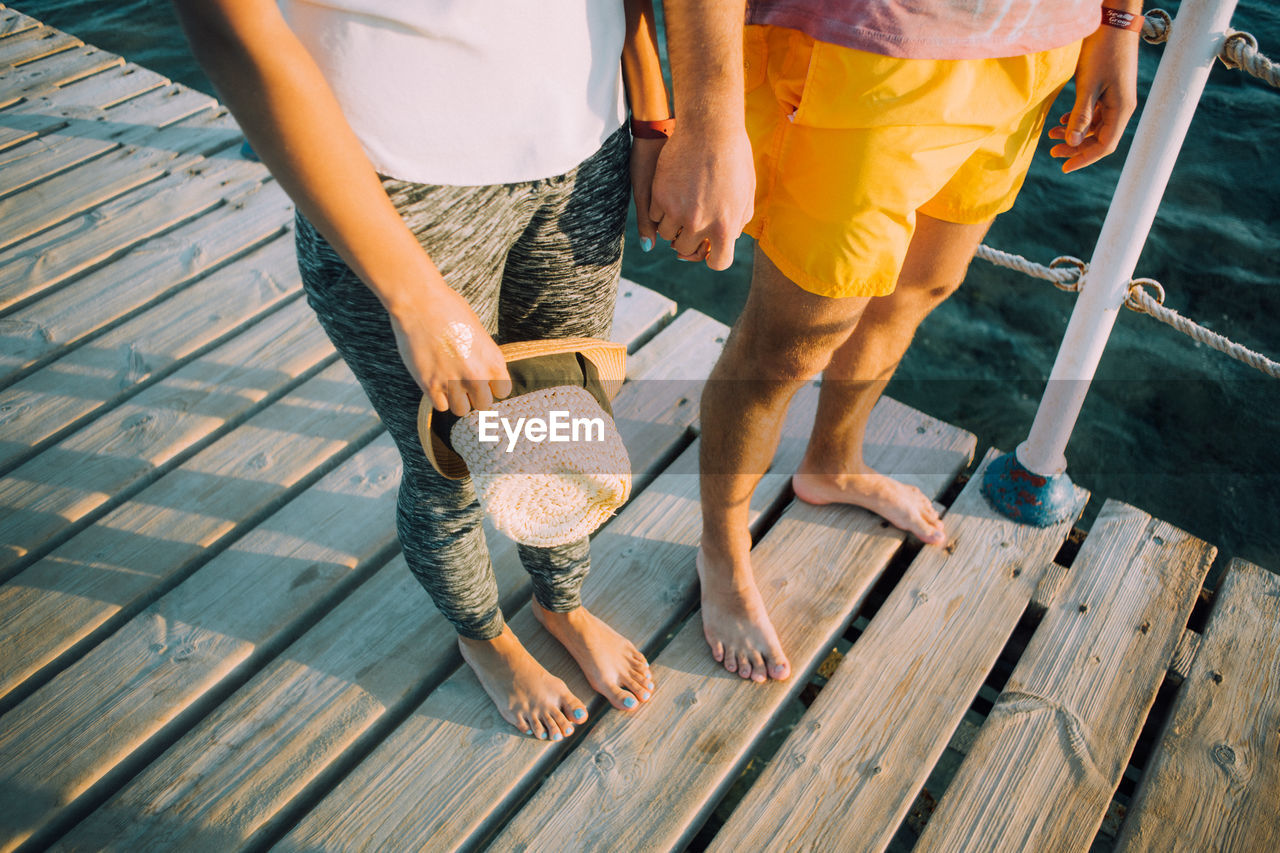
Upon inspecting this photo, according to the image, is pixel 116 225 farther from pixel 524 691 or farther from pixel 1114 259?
pixel 1114 259

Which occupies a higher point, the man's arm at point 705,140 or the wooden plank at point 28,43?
the man's arm at point 705,140

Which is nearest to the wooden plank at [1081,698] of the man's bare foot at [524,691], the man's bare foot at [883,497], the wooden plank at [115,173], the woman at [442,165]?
the man's bare foot at [883,497]

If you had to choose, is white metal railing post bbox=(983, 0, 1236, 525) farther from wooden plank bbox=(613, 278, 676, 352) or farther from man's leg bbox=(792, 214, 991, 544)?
wooden plank bbox=(613, 278, 676, 352)

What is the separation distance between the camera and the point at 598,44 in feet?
2.61

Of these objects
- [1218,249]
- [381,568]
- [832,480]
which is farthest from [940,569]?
[1218,249]

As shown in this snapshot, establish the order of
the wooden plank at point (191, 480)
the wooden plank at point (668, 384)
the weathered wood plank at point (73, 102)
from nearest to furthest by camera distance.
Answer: the wooden plank at point (191, 480) < the wooden plank at point (668, 384) < the weathered wood plank at point (73, 102)

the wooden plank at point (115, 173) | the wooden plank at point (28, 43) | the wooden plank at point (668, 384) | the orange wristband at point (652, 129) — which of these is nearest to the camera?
the orange wristband at point (652, 129)

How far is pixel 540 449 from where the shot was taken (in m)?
0.82

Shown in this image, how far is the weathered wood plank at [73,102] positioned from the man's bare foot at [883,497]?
3045mm

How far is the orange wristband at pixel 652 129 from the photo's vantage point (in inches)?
35.6

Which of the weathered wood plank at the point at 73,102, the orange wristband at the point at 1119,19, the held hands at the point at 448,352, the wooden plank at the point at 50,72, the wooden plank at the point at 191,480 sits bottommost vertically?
the wooden plank at the point at 191,480

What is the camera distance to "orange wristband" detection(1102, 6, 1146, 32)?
1.07m

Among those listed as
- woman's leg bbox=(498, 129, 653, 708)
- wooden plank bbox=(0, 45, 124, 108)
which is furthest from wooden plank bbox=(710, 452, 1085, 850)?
wooden plank bbox=(0, 45, 124, 108)

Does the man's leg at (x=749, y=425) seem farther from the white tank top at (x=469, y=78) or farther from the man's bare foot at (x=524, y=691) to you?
the white tank top at (x=469, y=78)
